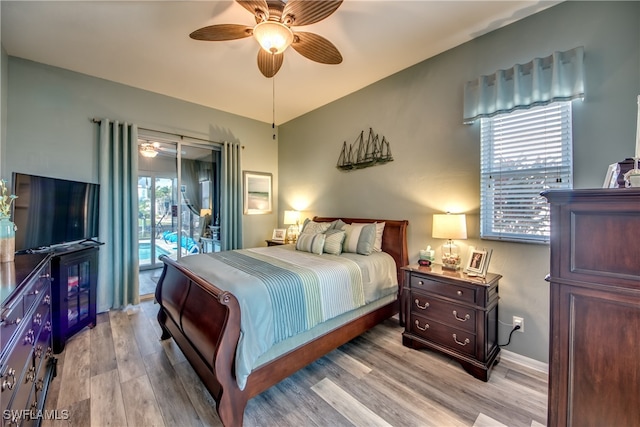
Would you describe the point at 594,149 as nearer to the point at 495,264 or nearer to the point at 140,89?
the point at 495,264

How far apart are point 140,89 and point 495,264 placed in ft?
16.0

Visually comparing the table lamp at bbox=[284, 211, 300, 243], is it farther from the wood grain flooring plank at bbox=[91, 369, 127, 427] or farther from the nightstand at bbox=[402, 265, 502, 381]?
the wood grain flooring plank at bbox=[91, 369, 127, 427]

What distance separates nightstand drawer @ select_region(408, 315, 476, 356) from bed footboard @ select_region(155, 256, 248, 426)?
64.6 inches

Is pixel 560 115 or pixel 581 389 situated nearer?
pixel 581 389

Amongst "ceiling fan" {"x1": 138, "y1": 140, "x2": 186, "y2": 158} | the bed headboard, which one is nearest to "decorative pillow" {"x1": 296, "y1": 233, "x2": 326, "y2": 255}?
the bed headboard

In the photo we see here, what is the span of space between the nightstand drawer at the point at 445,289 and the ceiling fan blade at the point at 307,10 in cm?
230

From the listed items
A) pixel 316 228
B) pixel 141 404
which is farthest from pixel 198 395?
pixel 316 228

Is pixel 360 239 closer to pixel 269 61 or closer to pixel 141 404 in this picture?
pixel 269 61

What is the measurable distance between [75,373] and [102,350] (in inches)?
13.9

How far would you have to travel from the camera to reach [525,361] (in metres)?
2.22

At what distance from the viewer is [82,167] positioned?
3199 mm

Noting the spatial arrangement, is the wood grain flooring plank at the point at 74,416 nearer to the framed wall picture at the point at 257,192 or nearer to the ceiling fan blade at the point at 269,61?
the ceiling fan blade at the point at 269,61

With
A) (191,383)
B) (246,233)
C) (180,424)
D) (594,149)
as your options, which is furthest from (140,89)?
(594,149)

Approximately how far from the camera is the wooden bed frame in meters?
1.50
